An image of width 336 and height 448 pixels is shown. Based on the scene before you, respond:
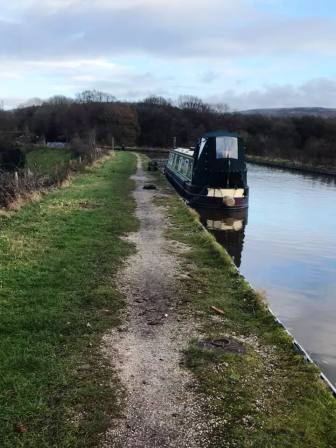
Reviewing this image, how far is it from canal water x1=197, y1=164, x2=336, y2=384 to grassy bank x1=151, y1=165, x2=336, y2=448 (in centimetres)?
96

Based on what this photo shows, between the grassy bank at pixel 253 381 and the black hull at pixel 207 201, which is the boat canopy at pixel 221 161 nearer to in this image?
the black hull at pixel 207 201

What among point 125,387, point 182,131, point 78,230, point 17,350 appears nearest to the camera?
point 125,387

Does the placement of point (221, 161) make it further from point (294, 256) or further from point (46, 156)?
point (46, 156)

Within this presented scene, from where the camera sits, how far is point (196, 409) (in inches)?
172

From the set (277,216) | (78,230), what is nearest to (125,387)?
(78,230)

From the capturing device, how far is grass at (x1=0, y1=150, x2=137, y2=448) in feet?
13.4

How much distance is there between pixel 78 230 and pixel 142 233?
1557 mm

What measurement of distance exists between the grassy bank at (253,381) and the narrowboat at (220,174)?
1253cm

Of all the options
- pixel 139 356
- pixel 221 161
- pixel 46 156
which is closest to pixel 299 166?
pixel 46 156

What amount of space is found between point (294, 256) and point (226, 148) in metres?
8.74

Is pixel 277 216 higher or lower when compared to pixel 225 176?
lower

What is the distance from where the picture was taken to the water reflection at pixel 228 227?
13.8 m

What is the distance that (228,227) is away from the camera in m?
17.3

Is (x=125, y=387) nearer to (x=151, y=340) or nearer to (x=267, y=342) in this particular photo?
(x=151, y=340)
